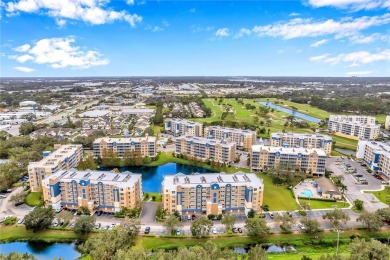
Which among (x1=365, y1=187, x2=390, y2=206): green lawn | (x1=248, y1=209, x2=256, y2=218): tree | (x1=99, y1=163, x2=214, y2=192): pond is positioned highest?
(x1=248, y1=209, x2=256, y2=218): tree

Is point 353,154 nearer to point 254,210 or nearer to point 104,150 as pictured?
point 254,210

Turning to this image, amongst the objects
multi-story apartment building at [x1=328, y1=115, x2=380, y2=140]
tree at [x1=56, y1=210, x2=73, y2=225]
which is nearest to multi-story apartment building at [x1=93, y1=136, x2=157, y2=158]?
tree at [x1=56, y1=210, x2=73, y2=225]

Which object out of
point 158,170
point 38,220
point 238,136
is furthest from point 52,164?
point 238,136

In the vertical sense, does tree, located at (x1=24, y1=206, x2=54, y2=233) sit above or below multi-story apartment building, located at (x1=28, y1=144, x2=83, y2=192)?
below

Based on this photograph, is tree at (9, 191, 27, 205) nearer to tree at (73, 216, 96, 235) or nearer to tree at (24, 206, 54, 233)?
tree at (24, 206, 54, 233)

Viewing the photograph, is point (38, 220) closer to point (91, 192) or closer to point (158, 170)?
point (91, 192)

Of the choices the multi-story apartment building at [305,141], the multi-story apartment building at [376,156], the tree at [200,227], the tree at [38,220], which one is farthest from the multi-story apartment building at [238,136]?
the tree at [38,220]
